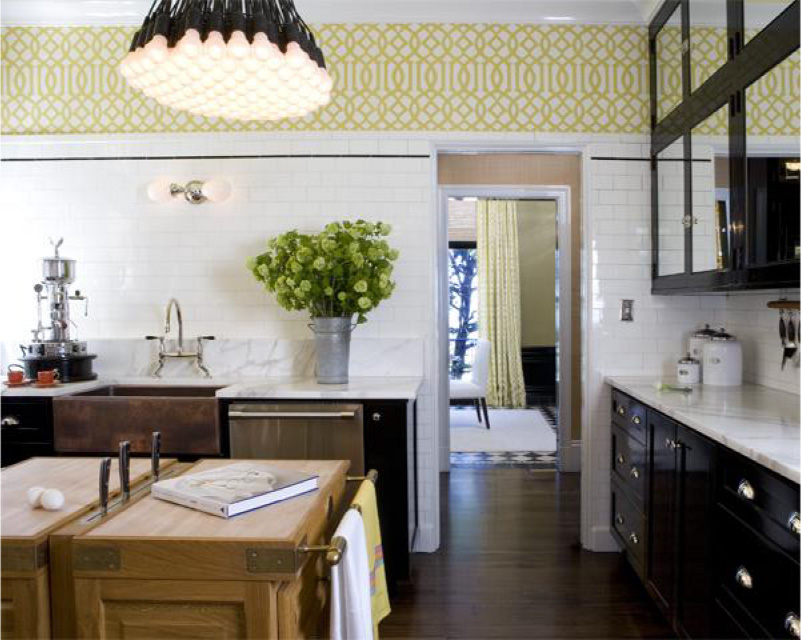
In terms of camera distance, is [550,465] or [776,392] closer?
[776,392]

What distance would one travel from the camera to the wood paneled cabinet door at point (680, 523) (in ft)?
7.60

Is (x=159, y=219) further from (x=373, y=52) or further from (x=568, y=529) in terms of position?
(x=568, y=529)

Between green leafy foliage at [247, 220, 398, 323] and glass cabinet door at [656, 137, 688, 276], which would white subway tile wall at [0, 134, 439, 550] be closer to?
green leafy foliage at [247, 220, 398, 323]

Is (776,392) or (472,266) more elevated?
(472,266)

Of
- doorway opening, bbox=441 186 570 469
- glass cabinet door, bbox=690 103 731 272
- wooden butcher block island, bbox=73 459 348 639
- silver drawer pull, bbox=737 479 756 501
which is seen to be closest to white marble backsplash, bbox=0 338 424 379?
glass cabinet door, bbox=690 103 731 272

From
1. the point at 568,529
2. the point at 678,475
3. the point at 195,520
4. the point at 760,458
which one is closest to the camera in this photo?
the point at 195,520

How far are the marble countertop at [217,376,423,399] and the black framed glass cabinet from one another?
1.43 meters

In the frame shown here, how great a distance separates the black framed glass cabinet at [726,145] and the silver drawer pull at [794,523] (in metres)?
0.82

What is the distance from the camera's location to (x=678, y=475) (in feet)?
8.35

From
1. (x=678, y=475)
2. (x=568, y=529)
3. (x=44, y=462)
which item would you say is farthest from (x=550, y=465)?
(x=44, y=462)

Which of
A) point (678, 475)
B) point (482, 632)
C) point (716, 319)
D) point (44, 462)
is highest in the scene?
point (716, 319)

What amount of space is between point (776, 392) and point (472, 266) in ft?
18.3

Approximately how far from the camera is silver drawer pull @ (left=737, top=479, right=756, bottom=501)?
1938 millimetres

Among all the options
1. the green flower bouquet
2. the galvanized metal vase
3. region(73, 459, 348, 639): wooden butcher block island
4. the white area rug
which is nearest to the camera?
region(73, 459, 348, 639): wooden butcher block island
